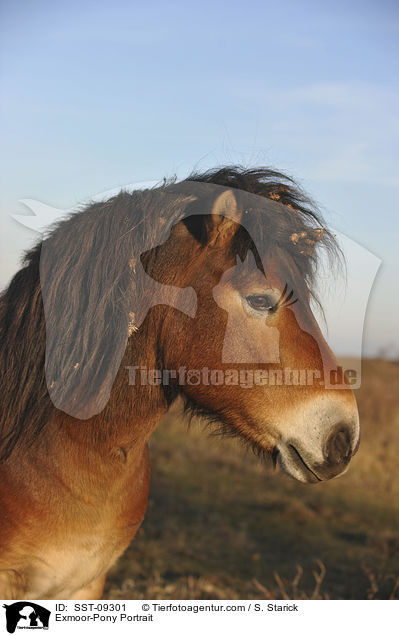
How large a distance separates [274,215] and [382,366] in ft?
29.0

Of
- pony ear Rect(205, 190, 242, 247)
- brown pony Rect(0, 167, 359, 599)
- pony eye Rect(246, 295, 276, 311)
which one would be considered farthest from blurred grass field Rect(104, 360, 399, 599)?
pony ear Rect(205, 190, 242, 247)

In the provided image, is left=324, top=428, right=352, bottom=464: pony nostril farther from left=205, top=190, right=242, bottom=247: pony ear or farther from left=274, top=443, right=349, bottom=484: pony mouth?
left=205, top=190, right=242, bottom=247: pony ear

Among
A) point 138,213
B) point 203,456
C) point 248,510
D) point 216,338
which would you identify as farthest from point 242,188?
point 203,456

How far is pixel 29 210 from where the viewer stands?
113 inches

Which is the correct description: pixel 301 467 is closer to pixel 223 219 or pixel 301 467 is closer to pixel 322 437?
pixel 322 437

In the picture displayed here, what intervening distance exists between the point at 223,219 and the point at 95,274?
0.60 meters

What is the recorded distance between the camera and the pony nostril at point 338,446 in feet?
7.27

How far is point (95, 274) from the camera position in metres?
2.41
